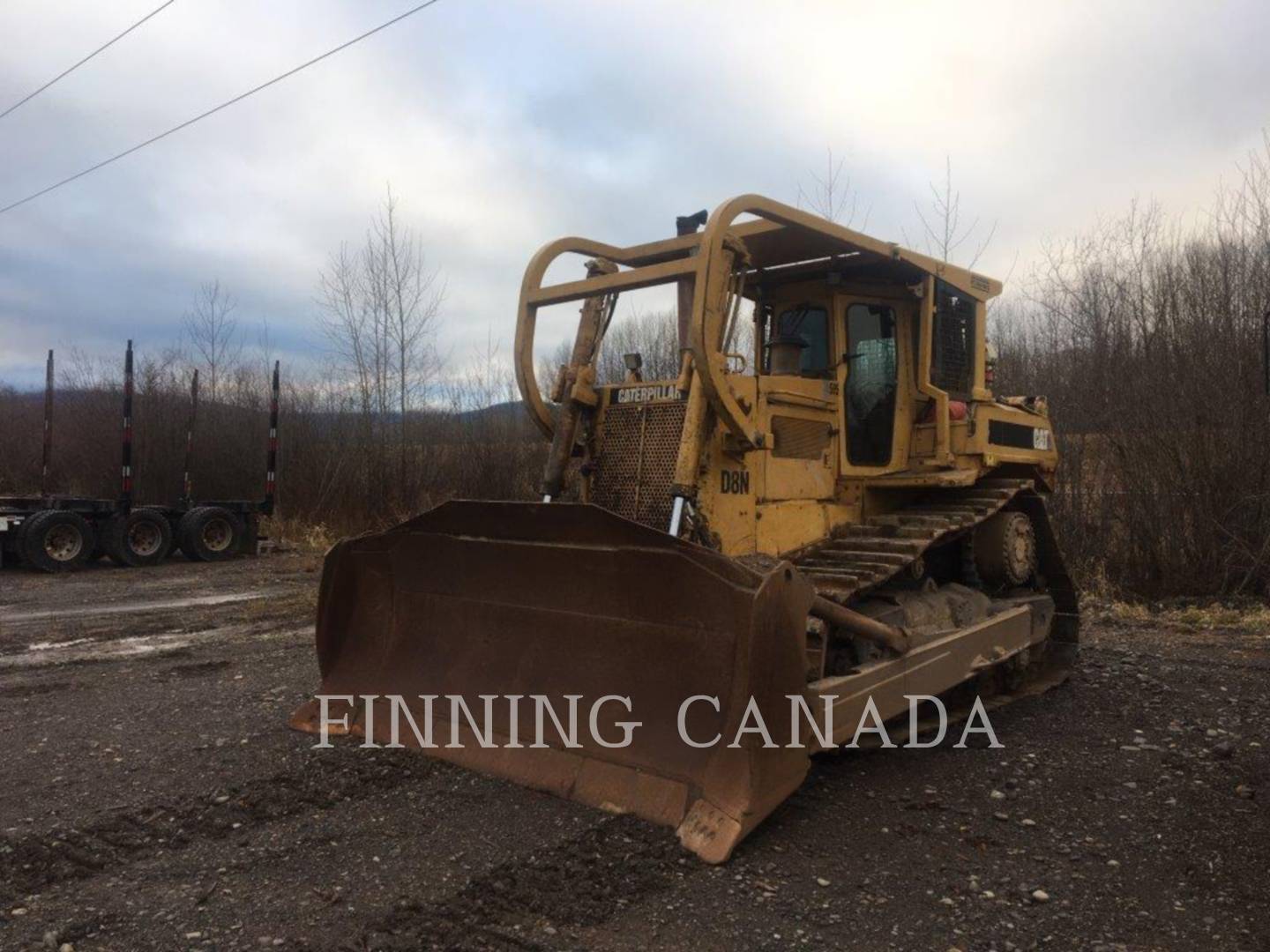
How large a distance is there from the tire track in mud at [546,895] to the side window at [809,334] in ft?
10.3

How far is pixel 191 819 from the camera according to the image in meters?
3.86

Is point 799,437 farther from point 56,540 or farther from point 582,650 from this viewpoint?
point 56,540

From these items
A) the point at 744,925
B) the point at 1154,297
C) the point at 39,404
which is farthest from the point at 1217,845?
the point at 39,404

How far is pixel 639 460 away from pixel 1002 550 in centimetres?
284

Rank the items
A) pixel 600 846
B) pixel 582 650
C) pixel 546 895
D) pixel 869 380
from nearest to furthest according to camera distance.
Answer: pixel 546 895
pixel 600 846
pixel 582 650
pixel 869 380

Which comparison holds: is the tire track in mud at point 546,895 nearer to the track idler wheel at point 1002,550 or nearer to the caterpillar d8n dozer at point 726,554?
the caterpillar d8n dozer at point 726,554

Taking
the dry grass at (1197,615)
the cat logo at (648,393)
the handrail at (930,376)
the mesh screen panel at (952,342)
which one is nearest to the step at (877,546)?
the handrail at (930,376)

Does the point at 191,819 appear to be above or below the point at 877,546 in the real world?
below

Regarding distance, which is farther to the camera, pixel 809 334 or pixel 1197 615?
pixel 1197 615

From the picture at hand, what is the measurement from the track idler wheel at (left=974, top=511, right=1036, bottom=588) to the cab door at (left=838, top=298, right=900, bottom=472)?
97cm

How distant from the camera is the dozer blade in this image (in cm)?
364

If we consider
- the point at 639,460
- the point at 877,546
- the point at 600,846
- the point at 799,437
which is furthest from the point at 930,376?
the point at 600,846

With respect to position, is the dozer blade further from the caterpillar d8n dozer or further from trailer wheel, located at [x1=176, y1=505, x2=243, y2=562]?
trailer wheel, located at [x1=176, y1=505, x2=243, y2=562]

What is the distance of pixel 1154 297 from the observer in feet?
37.5
